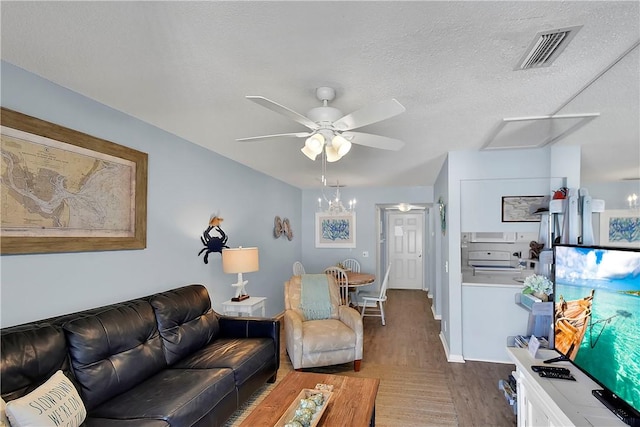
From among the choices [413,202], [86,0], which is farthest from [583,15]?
[413,202]

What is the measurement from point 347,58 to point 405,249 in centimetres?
729

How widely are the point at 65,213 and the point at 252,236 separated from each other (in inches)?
106

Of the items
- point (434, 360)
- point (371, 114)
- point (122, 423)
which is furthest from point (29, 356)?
point (434, 360)

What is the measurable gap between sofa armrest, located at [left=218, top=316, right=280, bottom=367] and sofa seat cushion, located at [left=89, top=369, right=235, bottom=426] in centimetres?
75

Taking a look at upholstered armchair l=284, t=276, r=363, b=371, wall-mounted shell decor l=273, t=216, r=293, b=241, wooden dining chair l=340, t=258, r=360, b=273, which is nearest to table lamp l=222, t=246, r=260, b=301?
upholstered armchair l=284, t=276, r=363, b=371

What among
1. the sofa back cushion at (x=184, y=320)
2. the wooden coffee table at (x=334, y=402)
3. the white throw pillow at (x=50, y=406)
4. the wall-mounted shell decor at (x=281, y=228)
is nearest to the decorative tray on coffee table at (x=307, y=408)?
the wooden coffee table at (x=334, y=402)

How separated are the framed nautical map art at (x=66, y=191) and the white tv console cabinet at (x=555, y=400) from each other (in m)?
2.86

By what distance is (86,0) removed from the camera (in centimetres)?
133

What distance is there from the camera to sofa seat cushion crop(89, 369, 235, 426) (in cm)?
185

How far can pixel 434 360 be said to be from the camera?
12.4ft

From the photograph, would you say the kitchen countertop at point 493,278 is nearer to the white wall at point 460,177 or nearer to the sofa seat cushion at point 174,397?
the white wall at point 460,177

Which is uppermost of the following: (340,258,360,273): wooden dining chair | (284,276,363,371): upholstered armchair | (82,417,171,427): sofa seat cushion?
(340,258,360,273): wooden dining chair

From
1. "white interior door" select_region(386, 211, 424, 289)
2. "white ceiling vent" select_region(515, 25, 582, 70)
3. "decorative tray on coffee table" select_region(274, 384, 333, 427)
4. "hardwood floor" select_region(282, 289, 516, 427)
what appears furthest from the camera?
"white interior door" select_region(386, 211, 424, 289)

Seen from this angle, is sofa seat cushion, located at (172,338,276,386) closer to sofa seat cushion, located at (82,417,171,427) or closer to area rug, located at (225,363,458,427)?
area rug, located at (225,363,458,427)
